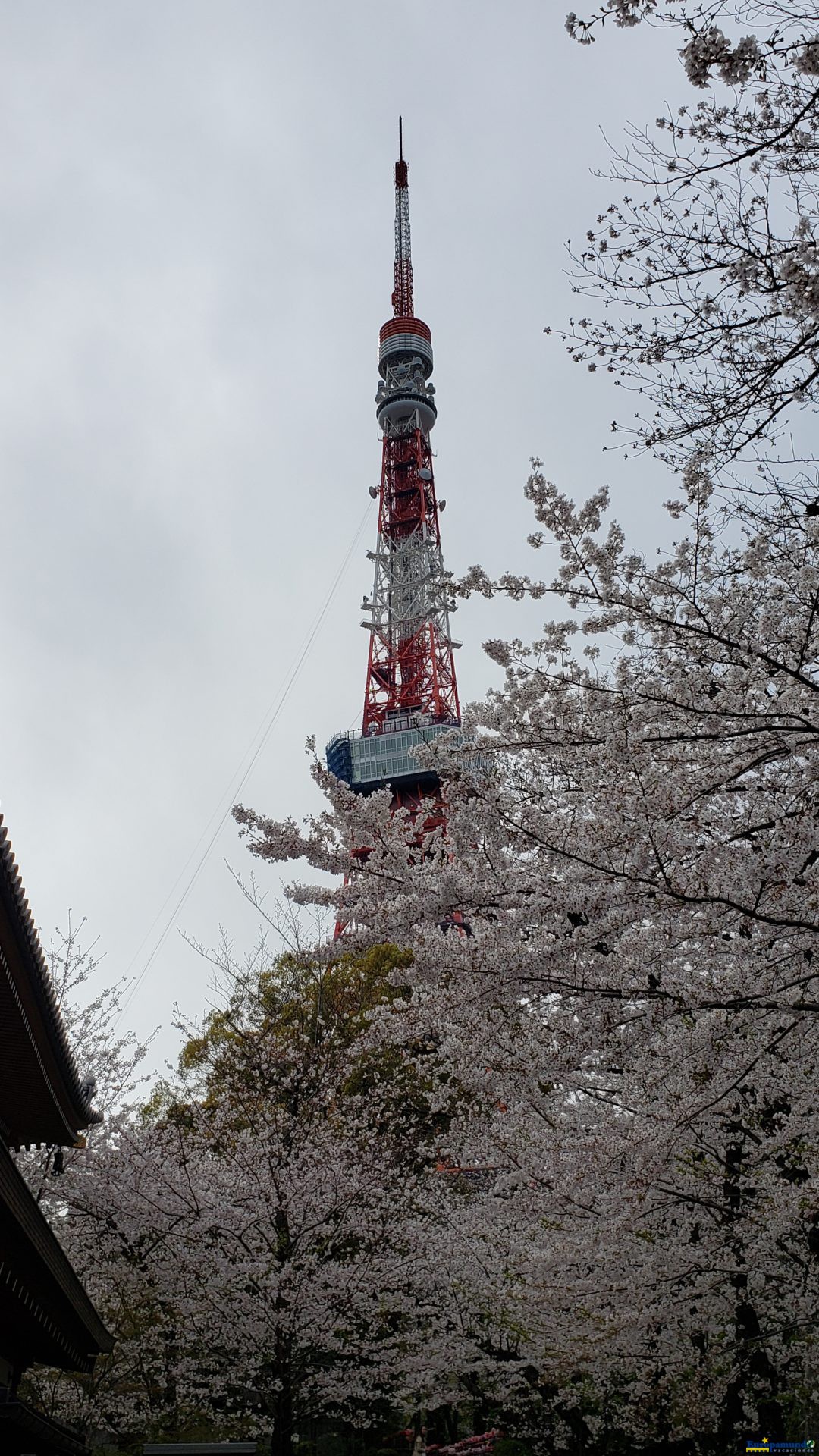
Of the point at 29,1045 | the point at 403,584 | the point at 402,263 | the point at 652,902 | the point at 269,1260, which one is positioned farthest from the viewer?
the point at 402,263

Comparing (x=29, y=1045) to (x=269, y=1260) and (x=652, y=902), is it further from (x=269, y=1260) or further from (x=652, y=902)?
(x=269, y=1260)

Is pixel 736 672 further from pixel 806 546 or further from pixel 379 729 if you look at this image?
pixel 379 729

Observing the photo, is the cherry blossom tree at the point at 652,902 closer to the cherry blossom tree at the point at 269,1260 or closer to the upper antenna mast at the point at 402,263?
the cherry blossom tree at the point at 269,1260

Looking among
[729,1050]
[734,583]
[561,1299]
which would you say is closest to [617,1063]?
[729,1050]

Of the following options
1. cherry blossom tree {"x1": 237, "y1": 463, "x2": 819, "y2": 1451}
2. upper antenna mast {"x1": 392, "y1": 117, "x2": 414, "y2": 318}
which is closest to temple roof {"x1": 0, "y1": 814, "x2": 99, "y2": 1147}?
cherry blossom tree {"x1": 237, "y1": 463, "x2": 819, "y2": 1451}

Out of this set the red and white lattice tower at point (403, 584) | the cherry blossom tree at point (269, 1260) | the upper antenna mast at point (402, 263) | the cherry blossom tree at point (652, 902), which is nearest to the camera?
the cherry blossom tree at point (652, 902)

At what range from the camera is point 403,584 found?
4534 centimetres

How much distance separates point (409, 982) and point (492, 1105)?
197 inches

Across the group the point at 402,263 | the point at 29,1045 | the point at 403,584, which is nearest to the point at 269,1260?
the point at 29,1045

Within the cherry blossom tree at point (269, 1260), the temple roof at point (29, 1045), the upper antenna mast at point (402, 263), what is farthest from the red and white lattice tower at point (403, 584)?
the temple roof at point (29, 1045)

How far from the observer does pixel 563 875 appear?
14.9 feet

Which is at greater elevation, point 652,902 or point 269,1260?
point 652,902

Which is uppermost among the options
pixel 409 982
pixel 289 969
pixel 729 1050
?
pixel 289 969

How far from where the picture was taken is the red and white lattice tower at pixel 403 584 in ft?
129
